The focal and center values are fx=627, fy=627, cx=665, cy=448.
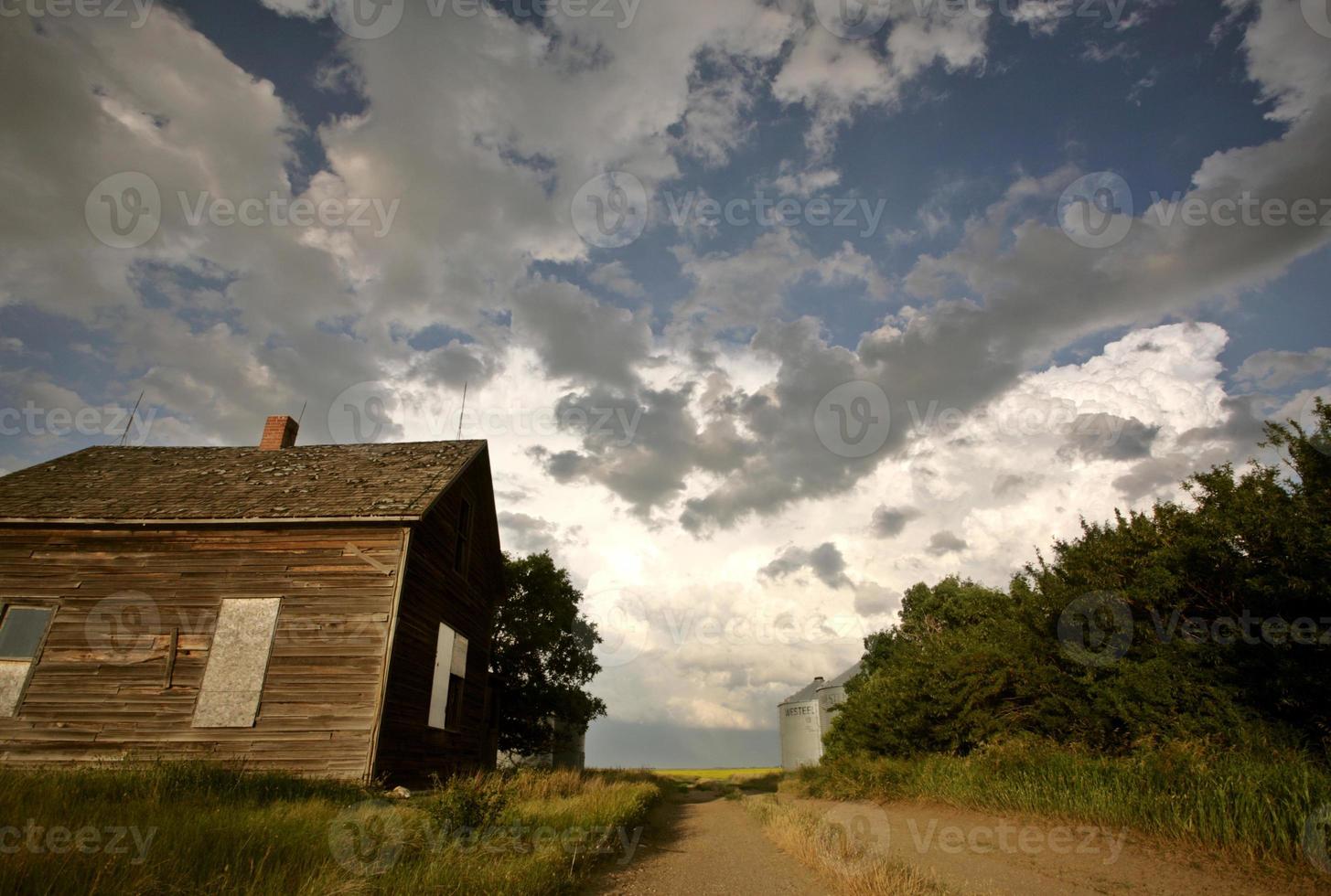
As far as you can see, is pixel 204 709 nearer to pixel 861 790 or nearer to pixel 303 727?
pixel 303 727

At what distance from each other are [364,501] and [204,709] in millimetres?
4688

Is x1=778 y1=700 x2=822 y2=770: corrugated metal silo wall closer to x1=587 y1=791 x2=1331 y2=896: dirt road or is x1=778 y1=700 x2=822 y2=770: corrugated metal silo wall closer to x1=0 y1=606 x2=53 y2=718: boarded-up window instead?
x1=587 y1=791 x2=1331 y2=896: dirt road

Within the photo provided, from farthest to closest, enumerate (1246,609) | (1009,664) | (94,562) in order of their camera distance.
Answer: (1009,664)
(94,562)
(1246,609)

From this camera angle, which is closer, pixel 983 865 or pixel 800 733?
pixel 983 865

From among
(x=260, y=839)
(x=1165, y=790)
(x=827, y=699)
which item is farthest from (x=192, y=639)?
(x=827, y=699)

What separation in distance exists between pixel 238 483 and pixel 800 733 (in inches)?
1519

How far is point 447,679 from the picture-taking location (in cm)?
1483

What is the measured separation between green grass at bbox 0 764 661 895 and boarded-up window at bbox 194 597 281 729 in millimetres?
3274

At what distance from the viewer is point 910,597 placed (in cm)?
4153

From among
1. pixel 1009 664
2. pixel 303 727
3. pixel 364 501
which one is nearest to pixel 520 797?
pixel 303 727

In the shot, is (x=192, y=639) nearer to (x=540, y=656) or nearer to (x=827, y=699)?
(x=540, y=656)

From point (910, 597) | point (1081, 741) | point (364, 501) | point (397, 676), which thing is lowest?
point (1081, 741)

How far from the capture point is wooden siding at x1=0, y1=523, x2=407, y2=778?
1170 centimetres

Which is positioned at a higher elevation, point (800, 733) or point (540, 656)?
point (540, 656)
